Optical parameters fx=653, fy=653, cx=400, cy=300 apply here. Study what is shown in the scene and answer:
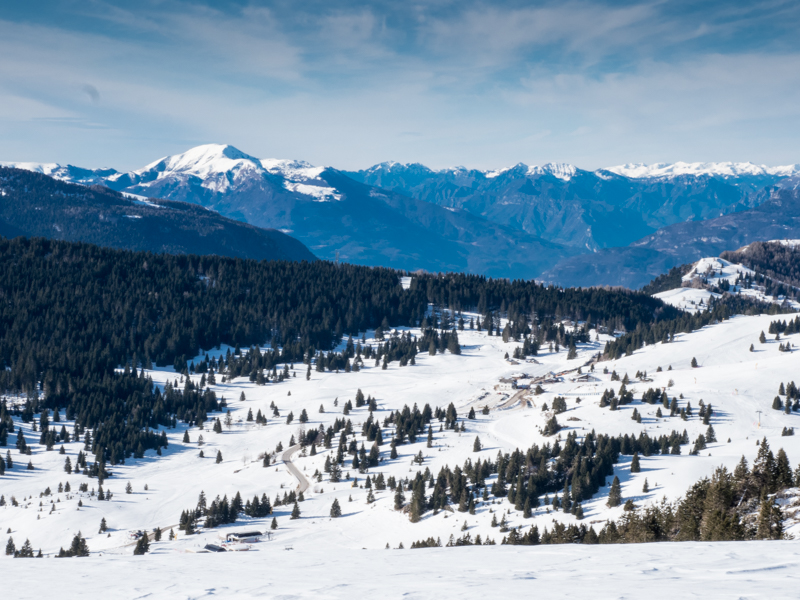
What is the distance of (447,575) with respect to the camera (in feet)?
106

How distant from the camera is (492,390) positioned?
195 m

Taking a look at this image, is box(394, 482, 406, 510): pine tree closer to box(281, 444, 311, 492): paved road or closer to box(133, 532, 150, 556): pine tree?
box(281, 444, 311, 492): paved road

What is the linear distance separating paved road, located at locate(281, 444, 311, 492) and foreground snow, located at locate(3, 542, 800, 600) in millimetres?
90000

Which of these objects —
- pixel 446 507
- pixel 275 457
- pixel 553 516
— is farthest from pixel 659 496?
pixel 275 457

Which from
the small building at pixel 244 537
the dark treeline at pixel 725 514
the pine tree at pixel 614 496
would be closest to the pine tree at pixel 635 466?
the pine tree at pixel 614 496

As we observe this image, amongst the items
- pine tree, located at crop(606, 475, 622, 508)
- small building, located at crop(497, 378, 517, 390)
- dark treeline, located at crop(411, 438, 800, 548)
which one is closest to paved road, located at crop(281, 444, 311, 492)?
pine tree, located at crop(606, 475, 622, 508)

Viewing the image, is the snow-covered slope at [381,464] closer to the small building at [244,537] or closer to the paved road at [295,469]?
the paved road at [295,469]

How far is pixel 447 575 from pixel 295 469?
11359 centimetres

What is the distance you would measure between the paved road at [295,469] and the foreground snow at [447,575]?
3543 inches

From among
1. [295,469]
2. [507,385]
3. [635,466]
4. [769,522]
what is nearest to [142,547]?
[295,469]

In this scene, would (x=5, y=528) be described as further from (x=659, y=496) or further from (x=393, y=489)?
(x=659, y=496)

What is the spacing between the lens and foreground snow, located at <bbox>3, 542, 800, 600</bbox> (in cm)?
2741

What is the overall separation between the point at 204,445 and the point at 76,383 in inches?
2271

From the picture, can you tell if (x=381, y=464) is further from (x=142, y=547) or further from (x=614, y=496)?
(x=614, y=496)
